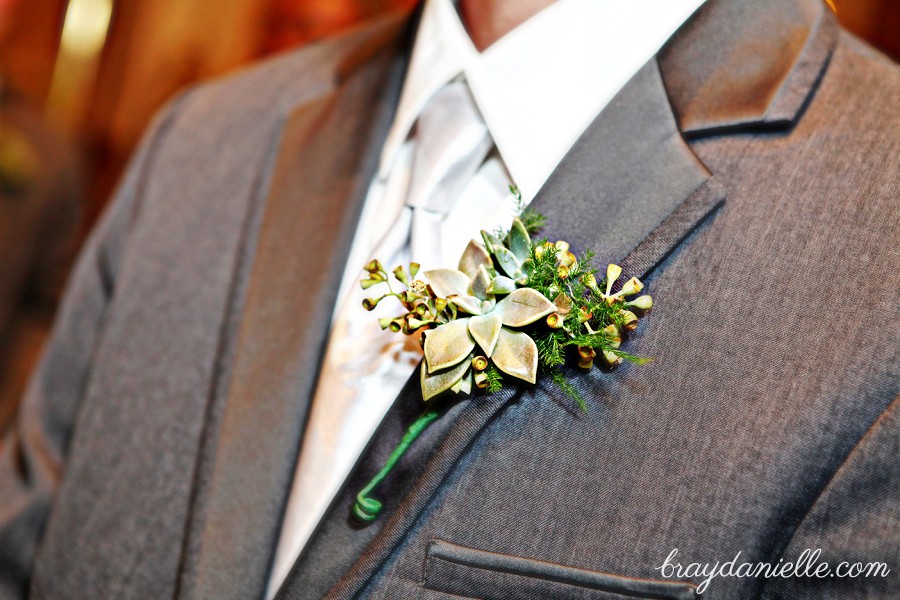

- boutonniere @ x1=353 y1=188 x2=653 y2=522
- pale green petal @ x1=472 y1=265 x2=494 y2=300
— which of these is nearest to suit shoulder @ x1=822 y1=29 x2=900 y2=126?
boutonniere @ x1=353 y1=188 x2=653 y2=522

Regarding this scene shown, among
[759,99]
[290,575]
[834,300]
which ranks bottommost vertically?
[290,575]

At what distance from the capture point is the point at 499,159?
93 centimetres

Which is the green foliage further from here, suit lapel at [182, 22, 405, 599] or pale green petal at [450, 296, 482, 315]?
suit lapel at [182, 22, 405, 599]

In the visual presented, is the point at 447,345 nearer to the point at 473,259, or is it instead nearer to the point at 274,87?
the point at 473,259

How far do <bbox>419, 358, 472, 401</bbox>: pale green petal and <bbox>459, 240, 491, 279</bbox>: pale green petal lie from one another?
92 mm

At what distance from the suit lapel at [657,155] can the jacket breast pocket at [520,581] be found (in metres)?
0.05

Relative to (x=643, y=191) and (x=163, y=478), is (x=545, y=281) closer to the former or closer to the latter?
(x=643, y=191)

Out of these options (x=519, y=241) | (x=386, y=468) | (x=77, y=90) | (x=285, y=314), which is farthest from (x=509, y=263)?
(x=77, y=90)

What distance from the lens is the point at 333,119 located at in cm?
114

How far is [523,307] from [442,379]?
10cm

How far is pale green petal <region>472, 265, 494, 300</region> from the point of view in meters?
0.75

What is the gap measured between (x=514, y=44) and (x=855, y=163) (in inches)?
15.4

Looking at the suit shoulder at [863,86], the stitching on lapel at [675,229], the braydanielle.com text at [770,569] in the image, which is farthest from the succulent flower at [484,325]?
the suit shoulder at [863,86]

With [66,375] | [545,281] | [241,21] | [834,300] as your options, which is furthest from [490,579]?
[241,21]
